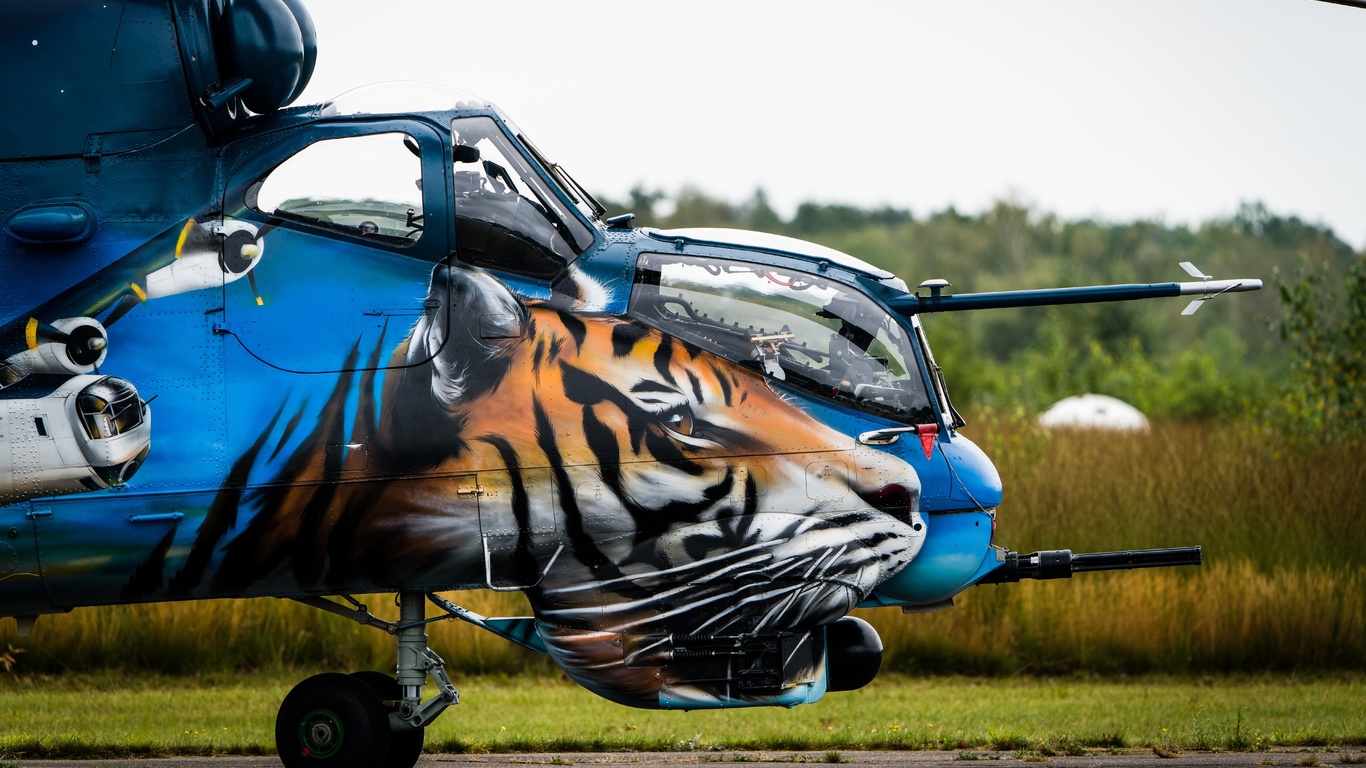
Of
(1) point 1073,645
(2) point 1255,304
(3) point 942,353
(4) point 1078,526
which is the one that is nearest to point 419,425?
(1) point 1073,645

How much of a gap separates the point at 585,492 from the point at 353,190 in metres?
2.14

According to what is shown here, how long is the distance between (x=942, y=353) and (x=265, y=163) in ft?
177

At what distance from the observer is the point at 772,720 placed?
11.5 meters

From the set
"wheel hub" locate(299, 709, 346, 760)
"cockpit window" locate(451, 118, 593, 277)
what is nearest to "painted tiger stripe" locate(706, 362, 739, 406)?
"cockpit window" locate(451, 118, 593, 277)

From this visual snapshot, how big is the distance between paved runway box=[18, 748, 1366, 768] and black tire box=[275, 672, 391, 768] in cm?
175

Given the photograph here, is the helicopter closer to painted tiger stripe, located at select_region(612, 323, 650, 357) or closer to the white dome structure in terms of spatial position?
painted tiger stripe, located at select_region(612, 323, 650, 357)

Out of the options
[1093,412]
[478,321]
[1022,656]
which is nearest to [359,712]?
[478,321]

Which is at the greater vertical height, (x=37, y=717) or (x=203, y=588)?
(x=203, y=588)

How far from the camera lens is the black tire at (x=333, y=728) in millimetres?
7746

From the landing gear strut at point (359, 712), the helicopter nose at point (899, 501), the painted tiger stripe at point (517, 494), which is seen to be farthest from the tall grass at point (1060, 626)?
the helicopter nose at point (899, 501)

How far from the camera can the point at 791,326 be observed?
778 cm

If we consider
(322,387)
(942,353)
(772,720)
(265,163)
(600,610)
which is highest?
(942,353)

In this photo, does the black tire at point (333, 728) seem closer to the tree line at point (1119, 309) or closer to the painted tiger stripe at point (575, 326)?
the painted tiger stripe at point (575, 326)

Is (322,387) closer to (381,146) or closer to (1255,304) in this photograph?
(381,146)
